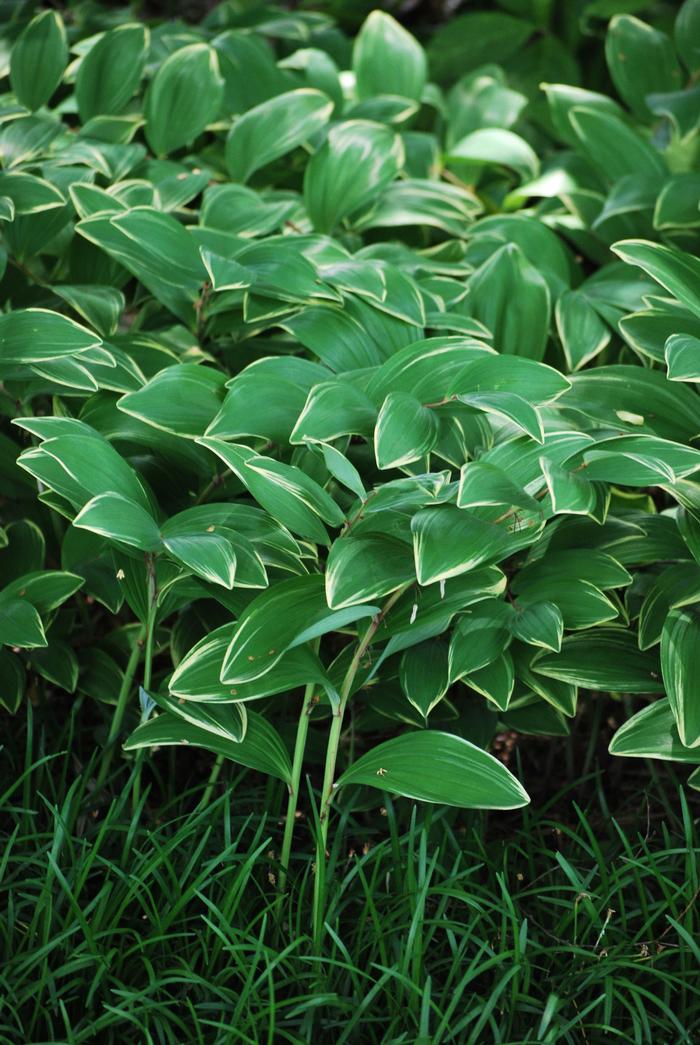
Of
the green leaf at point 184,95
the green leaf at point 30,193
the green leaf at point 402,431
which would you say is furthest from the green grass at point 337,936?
the green leaf at point 184,95

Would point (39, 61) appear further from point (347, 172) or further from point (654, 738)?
point (654, 738)

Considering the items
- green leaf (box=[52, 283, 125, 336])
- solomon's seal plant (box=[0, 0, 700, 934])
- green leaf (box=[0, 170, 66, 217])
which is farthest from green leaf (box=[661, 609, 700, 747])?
green leaf (box=[0, 170, 66, 217])

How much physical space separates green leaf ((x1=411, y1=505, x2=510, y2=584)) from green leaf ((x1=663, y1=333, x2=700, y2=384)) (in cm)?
22

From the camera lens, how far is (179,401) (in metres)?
1.07

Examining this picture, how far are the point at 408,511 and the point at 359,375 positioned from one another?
0.69ft

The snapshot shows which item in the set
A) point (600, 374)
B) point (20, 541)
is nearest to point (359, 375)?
point (600, 374)

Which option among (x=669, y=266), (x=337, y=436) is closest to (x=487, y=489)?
(x=337, y=436)

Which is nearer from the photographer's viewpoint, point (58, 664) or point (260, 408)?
point (260, 408)

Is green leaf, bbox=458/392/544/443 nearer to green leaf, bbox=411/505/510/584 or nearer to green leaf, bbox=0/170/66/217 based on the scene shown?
green leaf, bbox=411/505/510/584

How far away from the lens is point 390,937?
0.99 metres

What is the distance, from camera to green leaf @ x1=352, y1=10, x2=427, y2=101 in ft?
5.67

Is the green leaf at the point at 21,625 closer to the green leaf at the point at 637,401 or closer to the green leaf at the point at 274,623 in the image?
the green leaf at the point at 274,623

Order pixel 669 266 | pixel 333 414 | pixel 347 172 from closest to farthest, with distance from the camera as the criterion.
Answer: pixel 333 414, pixel 669 266, pixel 347 172

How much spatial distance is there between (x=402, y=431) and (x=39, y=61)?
0.96 meters
